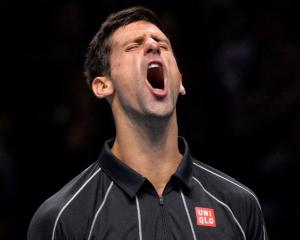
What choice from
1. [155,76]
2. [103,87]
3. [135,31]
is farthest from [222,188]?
[135,31]

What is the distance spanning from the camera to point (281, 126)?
582 cm

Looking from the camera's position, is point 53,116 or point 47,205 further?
point 53,116

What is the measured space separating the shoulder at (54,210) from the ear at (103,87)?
0.46 m

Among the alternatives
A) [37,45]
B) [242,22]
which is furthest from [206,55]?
[37,45]

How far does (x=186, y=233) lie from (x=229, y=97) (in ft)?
10.2

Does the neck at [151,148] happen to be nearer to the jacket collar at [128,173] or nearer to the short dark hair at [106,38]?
the jacket collar at [128,173]

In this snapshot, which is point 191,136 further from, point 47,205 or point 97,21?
point 47,205

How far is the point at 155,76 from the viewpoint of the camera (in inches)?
145

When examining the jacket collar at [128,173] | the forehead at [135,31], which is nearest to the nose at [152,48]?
the forehead at [135,31]

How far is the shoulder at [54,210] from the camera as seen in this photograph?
10.4ft

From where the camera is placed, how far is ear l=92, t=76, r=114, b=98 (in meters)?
3.66

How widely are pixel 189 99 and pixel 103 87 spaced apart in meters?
2.41

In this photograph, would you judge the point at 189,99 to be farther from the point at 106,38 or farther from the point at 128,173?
the point at 128,173

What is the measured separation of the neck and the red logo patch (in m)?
0.22
